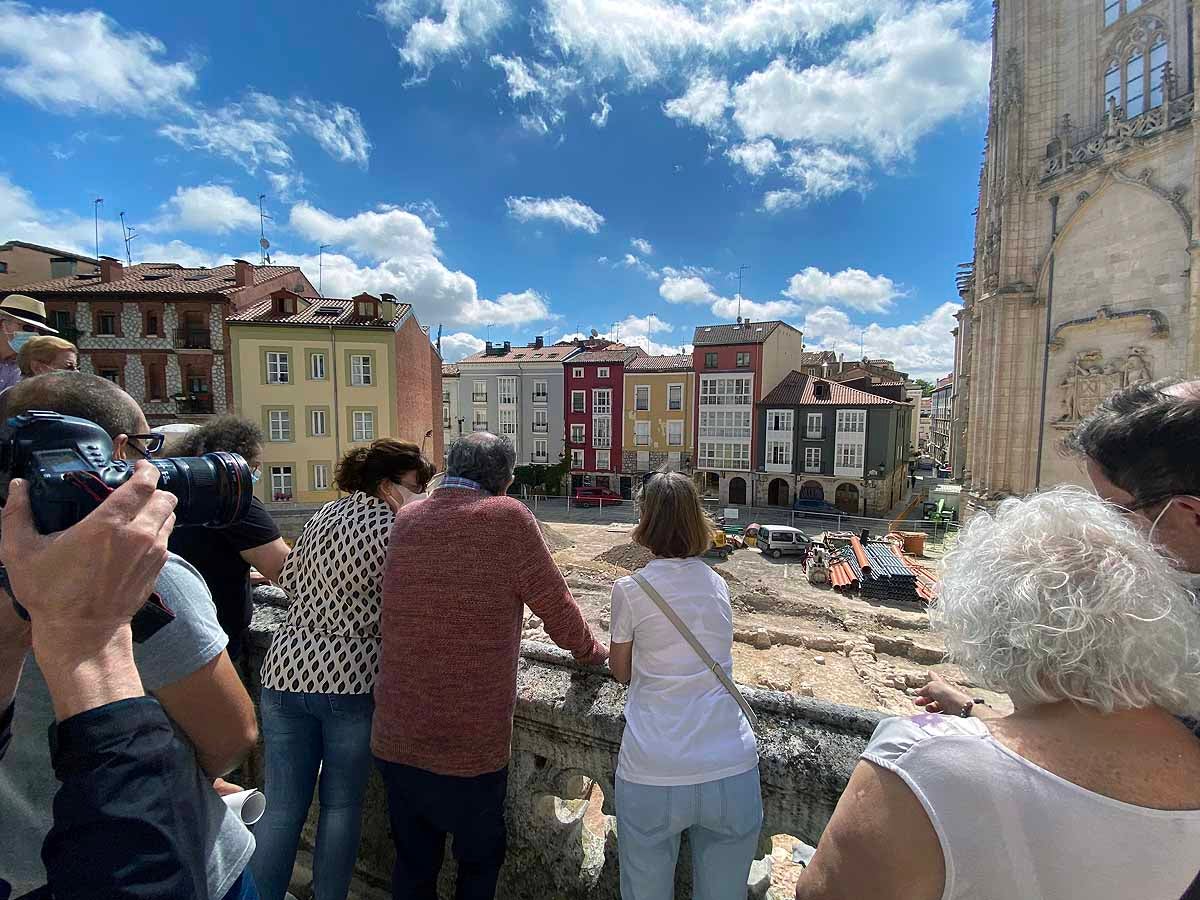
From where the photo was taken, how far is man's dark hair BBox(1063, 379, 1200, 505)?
5.09 ft

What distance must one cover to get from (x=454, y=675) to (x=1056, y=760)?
1505 mm

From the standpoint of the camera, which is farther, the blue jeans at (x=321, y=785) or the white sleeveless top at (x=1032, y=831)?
the blue jeans at (x=321, y=785)

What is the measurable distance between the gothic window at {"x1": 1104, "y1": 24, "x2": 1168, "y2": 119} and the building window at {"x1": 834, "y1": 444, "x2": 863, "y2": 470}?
58.5ft

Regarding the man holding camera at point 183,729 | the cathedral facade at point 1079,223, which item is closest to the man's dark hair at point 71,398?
the man holding camera at point 183,729

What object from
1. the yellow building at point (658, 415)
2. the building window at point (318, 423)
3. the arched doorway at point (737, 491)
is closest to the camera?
the building window at point (318, 423)

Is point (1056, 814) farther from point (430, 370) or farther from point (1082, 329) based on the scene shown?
point (430, 370)

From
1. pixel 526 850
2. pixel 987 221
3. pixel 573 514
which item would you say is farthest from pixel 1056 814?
pixel 573 514

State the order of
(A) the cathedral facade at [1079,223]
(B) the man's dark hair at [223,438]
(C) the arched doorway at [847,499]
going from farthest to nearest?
(C) the arched doorway at [847,499] < (A) the cathedral facade at [1079,223] < (B) the man's dark hair at [223,438]

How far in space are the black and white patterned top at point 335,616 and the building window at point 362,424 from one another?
24.8 m

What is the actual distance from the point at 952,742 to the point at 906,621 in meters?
15.2

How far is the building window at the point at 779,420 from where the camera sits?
107 feet

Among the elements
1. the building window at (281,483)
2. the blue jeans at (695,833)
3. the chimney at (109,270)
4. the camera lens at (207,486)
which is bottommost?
the building window at (281,483)

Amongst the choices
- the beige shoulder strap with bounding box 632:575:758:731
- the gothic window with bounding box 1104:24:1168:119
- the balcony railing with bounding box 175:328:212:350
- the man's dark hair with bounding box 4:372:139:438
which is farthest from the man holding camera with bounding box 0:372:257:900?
the balcony railing with bounding box 175:328:212:350

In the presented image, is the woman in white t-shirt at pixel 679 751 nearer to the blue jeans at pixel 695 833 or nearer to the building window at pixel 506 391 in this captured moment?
the blue jeans at pixel 695 833
